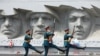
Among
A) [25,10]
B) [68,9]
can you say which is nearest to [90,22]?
[68,9]

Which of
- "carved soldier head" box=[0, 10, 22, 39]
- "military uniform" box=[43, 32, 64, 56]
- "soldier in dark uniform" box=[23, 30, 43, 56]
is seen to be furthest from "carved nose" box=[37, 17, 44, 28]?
"military uniform" box=[43, 32, 64, 56]

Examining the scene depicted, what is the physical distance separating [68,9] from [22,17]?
2.47 ft

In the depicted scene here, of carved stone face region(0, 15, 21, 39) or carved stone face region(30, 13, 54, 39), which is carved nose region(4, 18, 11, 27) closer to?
carved stone face region(0, 15, 21, 39)

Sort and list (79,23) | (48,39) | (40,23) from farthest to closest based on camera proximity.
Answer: (40,23) < (79,23) < (48,39)

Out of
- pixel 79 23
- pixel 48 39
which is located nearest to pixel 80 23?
pixel 79 23

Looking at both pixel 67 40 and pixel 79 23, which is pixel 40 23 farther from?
pixel 67 40

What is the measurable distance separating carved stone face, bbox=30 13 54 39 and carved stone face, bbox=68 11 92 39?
310 mm

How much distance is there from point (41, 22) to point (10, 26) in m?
0.49

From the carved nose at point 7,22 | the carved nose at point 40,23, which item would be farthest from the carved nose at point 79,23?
the carved nose at point 7,22

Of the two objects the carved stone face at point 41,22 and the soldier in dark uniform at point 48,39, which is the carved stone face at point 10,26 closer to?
the carved stone face at point 41,22

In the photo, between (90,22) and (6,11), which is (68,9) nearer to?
(90,22)

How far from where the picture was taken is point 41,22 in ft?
28.9

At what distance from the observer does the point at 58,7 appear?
8.78 meters

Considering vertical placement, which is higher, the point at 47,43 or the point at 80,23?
the point at 80,23
